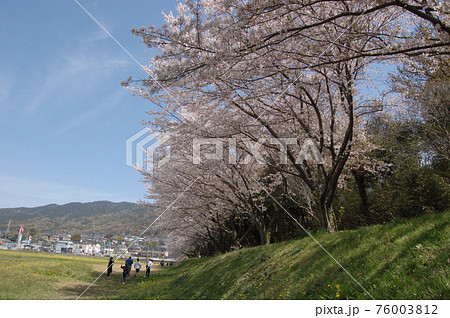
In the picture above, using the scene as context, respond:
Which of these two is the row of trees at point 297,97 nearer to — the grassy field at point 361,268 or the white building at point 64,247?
the grassy field at point 361,268

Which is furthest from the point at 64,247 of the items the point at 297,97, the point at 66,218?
the point at 297,97

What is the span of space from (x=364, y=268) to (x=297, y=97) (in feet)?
16.6

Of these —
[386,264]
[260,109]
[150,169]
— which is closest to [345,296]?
[386,264]

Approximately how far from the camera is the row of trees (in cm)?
549

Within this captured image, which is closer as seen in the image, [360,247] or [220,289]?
[360,247]

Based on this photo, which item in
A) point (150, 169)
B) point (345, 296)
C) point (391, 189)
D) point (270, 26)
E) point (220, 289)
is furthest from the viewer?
point (150, 169)

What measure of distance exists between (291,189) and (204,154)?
22.8ft

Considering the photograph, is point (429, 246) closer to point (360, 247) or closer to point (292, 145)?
point (360, 247)

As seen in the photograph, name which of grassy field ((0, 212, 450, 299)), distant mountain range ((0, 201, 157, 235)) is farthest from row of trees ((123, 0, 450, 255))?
distant mountain range ((0, 201, 157, 235))

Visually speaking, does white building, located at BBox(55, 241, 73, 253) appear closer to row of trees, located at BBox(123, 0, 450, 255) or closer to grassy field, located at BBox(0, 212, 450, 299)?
row of trees, located at BBox(123, 0, 450, 255)

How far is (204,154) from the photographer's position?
12.1m

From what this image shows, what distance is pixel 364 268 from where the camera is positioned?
16.2 feet

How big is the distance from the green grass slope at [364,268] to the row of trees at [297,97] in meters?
2.47

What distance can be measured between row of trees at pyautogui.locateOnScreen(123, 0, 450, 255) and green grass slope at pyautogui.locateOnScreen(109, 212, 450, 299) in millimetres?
2468
